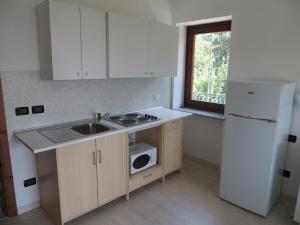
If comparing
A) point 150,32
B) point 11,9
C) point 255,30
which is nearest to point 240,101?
point 255,30

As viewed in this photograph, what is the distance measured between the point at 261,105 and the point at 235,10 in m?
1.35

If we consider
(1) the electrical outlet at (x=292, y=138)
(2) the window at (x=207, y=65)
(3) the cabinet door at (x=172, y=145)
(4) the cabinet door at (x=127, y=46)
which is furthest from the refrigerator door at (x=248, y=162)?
(4) the cabinet door at (x=127, y=46)

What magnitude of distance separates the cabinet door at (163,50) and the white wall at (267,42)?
23.8 inches

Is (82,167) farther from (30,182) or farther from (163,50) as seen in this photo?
(163,50)

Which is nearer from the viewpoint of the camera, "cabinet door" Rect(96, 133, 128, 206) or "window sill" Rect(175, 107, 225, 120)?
"cabinet door" Rect(96, 133, 128, 206)

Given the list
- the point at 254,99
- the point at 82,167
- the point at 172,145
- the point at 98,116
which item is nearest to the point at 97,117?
the point at 98,116

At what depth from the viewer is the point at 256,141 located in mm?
2293

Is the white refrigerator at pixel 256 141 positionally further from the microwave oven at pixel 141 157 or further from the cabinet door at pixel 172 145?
the microwave oven at pixel 141 157

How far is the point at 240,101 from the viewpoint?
7.66 feet

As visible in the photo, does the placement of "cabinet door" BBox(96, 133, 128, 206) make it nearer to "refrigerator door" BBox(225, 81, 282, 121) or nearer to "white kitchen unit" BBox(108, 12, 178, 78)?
"white kitchen unit" BBox(108, 12, 178, 78)

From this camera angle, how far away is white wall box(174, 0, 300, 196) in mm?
2445

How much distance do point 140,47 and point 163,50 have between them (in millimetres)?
414

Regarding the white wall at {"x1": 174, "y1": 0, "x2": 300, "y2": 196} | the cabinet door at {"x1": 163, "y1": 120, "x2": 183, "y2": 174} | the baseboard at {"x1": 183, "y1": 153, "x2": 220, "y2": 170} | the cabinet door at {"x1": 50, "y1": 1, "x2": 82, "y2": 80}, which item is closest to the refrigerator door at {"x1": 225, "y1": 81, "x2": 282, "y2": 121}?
the white wall at {"x1": 174, "y1": 0, "x2": 300, "y2": 196}

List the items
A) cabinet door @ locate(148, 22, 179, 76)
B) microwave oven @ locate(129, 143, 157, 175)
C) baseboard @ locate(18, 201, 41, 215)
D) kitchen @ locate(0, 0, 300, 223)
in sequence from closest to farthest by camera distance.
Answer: kitchen @ locate(0, 0, 300, 223)
baseboard @ locate(18, 201, 41, 215)
microwave oven @ locate(129, 143, 157, 175)
cabinet door @ locate(148, 22, 179, 76)
